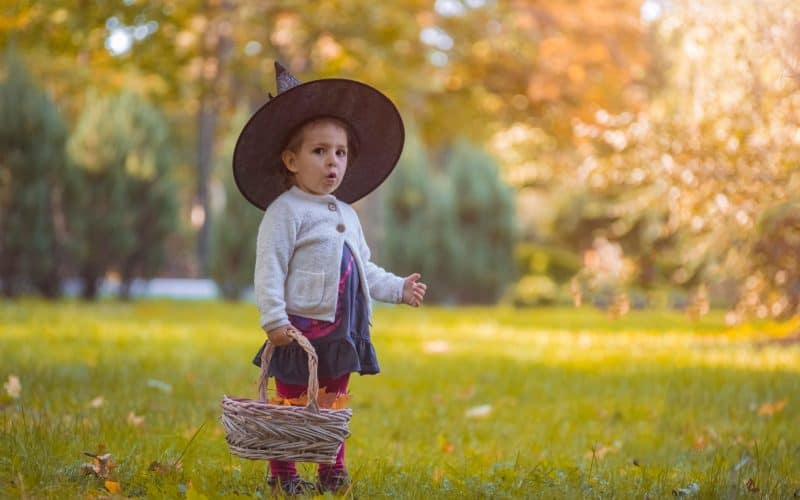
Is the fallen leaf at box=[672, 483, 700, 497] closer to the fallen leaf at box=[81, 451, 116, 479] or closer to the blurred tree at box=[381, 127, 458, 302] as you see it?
the fallen leaf at box=[81, 451, 116, 479]

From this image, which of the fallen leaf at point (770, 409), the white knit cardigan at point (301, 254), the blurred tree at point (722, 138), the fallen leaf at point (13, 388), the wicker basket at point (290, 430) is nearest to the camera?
the wicker basket at point (290, 430)

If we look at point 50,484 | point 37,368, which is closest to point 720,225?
point 37,368

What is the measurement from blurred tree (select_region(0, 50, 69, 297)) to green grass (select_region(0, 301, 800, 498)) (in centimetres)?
268

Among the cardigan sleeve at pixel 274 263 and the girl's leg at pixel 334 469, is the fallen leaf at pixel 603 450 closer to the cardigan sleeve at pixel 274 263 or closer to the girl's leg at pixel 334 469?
the girl's leg at pixel 334 469

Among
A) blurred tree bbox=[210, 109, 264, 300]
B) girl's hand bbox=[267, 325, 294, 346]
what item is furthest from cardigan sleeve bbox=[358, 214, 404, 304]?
blurred tree bbox=[210, 109, 264, 300]

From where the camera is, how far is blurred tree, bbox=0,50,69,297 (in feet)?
47.2

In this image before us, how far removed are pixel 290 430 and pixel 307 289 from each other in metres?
0.55

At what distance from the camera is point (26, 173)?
14.5 m

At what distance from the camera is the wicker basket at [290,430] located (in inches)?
135

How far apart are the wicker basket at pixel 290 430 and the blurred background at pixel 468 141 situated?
13.5 feet

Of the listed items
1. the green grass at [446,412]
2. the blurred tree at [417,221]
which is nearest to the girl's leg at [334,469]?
the green grass at [446,412]

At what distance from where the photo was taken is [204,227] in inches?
951

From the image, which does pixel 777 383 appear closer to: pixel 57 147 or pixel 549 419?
pixel 549 419

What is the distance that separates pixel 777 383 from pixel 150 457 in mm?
4862
